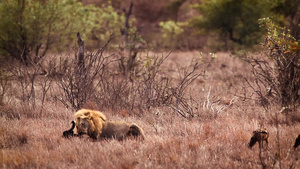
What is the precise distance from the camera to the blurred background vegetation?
12.9 meters

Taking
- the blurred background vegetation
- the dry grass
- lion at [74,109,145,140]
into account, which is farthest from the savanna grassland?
the blurred background vegetation

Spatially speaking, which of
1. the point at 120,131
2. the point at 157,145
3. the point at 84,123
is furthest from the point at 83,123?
the point at 157,145

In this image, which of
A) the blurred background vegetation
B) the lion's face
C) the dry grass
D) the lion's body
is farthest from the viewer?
the blurred background vegetation

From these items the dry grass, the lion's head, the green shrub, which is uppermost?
the green shrub

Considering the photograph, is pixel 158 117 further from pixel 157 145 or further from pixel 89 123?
pixel 89 123

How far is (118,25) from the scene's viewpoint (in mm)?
27297

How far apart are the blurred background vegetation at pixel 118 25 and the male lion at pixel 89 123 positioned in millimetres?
2633

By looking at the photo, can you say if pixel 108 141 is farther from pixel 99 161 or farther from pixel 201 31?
pixel 201 31

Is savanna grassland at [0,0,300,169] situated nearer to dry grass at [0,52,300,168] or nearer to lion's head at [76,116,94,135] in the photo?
dry grass at [0,52,300,168]

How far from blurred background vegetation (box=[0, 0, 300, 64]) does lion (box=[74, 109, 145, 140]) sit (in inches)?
102

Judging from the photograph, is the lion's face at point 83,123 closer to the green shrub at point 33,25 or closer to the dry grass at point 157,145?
the dry grass at point 157,145

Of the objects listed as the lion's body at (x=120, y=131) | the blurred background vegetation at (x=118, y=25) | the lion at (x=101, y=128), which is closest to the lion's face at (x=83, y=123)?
the lion at (x=101, y=128)

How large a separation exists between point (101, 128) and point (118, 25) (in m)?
23.4

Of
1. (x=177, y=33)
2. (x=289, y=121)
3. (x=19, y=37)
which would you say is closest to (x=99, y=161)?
(x=289, y=121)
